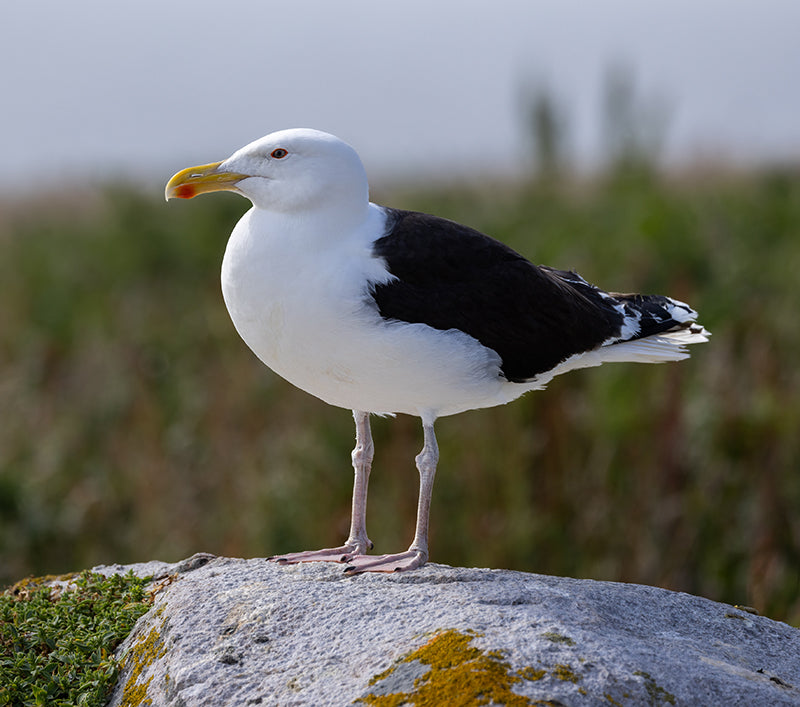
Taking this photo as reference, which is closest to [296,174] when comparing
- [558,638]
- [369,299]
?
[369,299]

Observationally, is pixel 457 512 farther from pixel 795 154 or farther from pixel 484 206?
pixel 795 154

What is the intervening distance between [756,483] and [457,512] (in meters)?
2.41

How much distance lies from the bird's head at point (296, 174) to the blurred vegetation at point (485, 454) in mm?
3205

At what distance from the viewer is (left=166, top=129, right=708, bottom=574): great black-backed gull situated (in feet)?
13.5

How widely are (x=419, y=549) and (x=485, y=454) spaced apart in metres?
3.28

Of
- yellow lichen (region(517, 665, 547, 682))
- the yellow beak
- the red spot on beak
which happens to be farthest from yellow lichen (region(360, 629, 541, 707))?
the red spot on beak

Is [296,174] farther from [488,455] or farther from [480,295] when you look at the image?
[488,455]

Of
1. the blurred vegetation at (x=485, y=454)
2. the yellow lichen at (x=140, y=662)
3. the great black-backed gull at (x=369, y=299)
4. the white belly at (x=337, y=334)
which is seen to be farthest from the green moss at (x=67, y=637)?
the blurred vegetation at (x=485, y=454)

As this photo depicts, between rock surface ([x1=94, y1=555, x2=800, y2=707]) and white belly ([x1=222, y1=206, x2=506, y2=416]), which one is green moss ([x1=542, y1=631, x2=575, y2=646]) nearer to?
rock surface ([x1=94, y1=555, x2=800, y2=707])

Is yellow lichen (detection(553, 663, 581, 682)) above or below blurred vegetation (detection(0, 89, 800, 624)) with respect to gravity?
above

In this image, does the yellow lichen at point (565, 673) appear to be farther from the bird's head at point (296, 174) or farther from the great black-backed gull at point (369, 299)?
the bird's head at point (296, 174)

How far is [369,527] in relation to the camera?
7.43 m

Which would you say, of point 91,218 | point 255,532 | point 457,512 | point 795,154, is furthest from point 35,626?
point 795,154

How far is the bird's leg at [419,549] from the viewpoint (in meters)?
4.30
